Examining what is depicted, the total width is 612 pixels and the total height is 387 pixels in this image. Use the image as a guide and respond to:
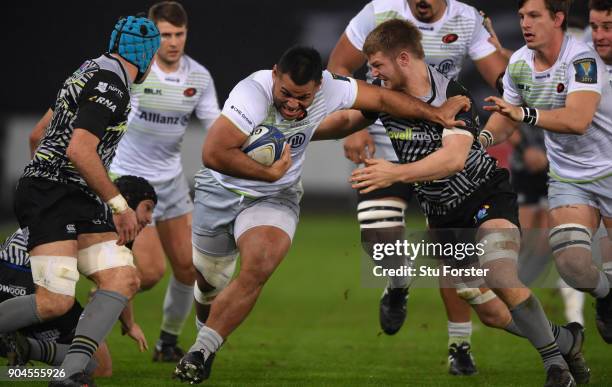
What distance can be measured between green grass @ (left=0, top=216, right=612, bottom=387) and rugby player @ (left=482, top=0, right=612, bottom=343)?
3.02ft

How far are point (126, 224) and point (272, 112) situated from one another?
1.34m

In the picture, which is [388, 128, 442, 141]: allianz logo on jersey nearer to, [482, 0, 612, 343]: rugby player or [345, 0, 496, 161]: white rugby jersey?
[482, 0, 612, 343]: rugby player

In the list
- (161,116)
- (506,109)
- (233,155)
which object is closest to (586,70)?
(506,109)

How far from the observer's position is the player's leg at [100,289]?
5855 millimetres

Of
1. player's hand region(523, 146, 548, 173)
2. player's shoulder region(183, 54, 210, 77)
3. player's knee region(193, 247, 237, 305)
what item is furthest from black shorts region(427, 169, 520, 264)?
player's hand region(523, 146, 548, 173)

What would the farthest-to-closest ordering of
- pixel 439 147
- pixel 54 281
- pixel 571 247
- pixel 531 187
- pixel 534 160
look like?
pixel 531 187 < pixel 534 160 < pixel 571 247 < pixel 439 147 < pixel 54 281

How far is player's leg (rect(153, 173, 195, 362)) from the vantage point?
8.40 metres

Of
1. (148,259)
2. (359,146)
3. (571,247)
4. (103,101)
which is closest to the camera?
(103,101)

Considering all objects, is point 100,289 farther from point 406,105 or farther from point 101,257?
point 406,105

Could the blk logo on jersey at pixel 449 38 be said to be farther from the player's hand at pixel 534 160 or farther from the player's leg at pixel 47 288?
the player's leg at pixel 47 288

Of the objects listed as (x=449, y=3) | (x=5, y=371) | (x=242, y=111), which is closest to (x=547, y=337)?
(x=242, y=111)

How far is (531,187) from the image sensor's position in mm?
11336

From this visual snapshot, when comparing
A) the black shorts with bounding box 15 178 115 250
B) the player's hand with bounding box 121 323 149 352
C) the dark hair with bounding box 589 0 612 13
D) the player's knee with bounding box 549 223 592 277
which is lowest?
the player's hand with bounding box 121 323 149 352

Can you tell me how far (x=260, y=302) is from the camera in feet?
40.4
